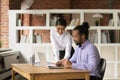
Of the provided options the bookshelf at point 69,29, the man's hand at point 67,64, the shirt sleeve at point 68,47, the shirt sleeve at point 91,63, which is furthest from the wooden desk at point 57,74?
the bookshelf at point 69,29

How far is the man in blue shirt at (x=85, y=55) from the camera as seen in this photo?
357cm

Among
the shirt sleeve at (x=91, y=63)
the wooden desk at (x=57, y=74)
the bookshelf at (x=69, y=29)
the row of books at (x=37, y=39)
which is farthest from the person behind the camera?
the row of books at (x=37, y=39)

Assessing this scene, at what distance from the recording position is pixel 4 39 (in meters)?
6.93

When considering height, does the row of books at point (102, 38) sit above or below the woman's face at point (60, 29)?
below

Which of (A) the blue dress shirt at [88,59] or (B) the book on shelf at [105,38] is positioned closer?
(A) the blue dress shirt at [88,59]

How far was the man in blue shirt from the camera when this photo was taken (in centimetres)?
357

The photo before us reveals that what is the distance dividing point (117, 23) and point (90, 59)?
3284mm

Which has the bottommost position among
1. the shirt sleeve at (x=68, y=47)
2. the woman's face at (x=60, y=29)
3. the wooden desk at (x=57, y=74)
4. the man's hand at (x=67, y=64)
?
the wooden desk at (x=57, y=74)

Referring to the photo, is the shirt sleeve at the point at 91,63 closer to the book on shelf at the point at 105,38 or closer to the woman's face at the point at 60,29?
the woman's face at the point at 60,29

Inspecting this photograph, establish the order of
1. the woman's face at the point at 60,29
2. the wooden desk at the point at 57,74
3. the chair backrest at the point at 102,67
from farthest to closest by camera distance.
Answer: the woman's face at the point at 60,29 → the chair backrest at the point at 102,67 → the wooden desk at the point at 57,74

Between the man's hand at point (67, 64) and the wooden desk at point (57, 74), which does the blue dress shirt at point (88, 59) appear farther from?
the wooden desk at point (57, 74)

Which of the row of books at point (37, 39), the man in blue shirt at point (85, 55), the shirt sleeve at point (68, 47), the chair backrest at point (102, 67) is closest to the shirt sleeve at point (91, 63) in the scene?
the man in blue shirt at point (85, 55)

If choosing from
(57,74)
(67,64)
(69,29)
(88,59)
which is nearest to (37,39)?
(69,29)

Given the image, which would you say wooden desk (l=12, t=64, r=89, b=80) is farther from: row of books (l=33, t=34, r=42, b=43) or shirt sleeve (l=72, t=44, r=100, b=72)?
row of books (l=33, t=34, r=42, b=43)
